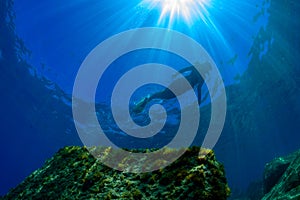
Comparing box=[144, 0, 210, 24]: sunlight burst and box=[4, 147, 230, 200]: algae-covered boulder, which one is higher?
box=[144, 0, 210, 24]: sunlight burst

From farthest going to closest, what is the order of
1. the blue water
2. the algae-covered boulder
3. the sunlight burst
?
the blue water < the sunlight burst < the algae-covered boulder

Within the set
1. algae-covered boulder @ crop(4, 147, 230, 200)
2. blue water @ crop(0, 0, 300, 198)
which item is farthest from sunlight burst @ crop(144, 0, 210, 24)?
algae-covered boulder @ crop(4, 147, 230, 200)

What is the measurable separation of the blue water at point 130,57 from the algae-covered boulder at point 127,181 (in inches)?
468

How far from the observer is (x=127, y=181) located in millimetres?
2141

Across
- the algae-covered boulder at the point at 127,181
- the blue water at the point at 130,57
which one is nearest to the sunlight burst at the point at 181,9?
the blue water at the point at 130,57

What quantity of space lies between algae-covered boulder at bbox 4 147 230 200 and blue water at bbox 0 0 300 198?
11884 mm

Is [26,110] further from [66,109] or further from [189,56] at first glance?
[189,56]

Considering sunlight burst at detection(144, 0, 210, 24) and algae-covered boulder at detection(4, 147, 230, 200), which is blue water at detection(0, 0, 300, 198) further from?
algae-covered boulder at detection(4, 147, 230, 200)

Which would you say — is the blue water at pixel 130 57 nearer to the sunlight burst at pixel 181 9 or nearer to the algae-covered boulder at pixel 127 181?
the sunlight burst at pixel 181 9

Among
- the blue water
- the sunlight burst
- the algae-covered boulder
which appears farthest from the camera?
the blue water

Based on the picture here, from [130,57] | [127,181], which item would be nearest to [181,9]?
[130,57]

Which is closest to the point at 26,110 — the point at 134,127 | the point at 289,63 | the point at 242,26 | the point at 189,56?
the point at 134,127

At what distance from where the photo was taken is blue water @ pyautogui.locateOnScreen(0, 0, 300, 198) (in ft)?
48.7

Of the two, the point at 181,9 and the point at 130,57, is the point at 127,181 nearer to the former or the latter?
the point at 181,9
